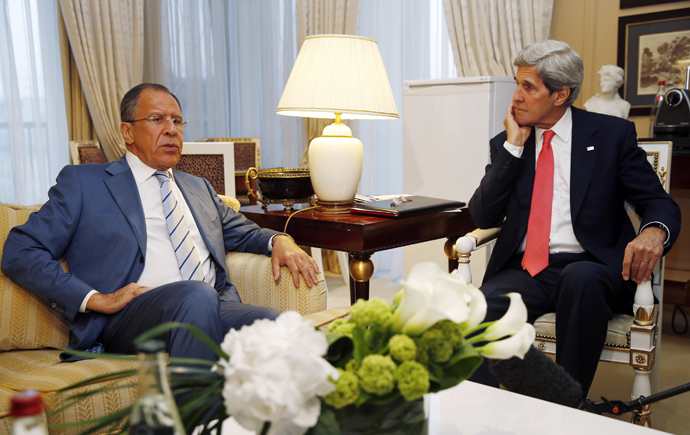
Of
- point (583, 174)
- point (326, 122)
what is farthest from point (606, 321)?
point (326, 122)

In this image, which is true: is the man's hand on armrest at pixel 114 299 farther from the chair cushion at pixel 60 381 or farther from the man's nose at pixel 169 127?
the man's nose at pixel 169 127

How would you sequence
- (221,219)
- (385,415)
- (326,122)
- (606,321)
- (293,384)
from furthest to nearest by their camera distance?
(326,122), (221,219), (606,321), (385,415), (293,384)

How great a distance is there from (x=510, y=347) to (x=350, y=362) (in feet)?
0.67

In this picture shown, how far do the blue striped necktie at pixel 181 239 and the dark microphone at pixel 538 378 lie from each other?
110cm

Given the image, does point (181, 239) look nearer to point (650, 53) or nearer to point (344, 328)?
point (344, 328)

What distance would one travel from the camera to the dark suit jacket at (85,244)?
1710 mm

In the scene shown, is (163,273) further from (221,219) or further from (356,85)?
(356,85)

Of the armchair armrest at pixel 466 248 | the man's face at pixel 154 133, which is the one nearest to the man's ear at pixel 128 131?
the man's face at pixel 154 133

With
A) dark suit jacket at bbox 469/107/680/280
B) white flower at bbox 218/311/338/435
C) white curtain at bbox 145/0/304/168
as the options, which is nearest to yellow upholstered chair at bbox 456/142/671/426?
dark suit jacket at bbox 469/107/680/280

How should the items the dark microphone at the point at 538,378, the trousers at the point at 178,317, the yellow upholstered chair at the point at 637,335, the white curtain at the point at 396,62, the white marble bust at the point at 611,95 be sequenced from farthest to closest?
the white curtain at the point at 396,62 < the white marble bust at the point at 611,95 < the yellow upholstered chair at the point at 637,335 < the trousers at the point at 178,317 < the dark microphone at the point at 538,378

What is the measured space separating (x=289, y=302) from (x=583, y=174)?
109cm

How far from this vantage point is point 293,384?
64 cm

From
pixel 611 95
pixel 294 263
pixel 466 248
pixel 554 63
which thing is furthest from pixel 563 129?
pixel 611 95

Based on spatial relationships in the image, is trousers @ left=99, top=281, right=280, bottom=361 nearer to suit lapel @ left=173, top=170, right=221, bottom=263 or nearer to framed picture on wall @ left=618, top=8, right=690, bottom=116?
suit lapel @ left=173, top=170, right=221, bottom=263
